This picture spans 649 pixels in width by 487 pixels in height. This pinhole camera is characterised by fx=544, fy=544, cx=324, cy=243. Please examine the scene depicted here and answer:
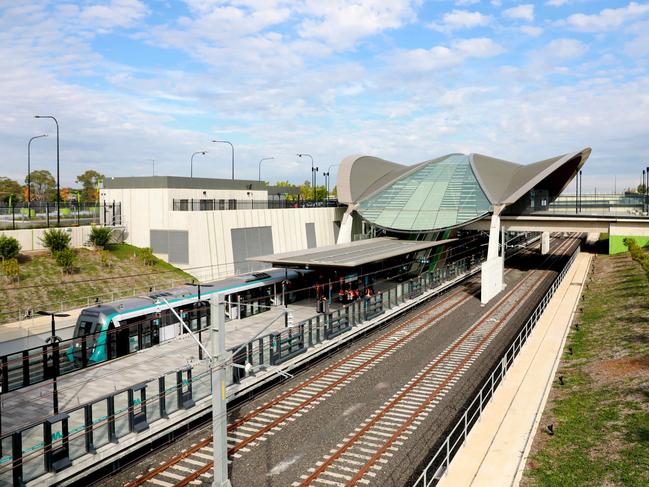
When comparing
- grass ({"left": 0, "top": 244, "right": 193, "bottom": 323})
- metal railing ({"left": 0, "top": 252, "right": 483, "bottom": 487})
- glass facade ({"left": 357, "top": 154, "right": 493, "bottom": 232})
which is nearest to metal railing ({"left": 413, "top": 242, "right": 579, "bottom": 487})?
metal railing ({"left": 0, "top": 252, "right": 483, "bottom": 487})

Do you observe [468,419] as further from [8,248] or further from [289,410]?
[8,248]

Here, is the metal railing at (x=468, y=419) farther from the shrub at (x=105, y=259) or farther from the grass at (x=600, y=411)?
the shrub at (x=105, y=259)

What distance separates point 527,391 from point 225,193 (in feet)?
156

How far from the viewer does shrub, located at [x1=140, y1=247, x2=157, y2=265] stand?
50.3m

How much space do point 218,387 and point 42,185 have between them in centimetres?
13254

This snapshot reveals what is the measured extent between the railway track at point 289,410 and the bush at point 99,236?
29546 mm

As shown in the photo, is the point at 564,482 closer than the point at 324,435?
Yes

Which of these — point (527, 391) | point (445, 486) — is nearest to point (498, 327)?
point (527, 391)

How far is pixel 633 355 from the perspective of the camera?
26.4 meters

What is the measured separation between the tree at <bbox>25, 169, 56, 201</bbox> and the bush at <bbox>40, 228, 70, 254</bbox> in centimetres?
8669

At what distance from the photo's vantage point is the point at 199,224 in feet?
158

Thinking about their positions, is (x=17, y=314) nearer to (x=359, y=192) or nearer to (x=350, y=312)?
(x=350, y=312)

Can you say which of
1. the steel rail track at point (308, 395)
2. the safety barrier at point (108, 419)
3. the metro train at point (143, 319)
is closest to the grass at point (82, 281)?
the metro train at point (143, 319)

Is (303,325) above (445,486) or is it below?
above
